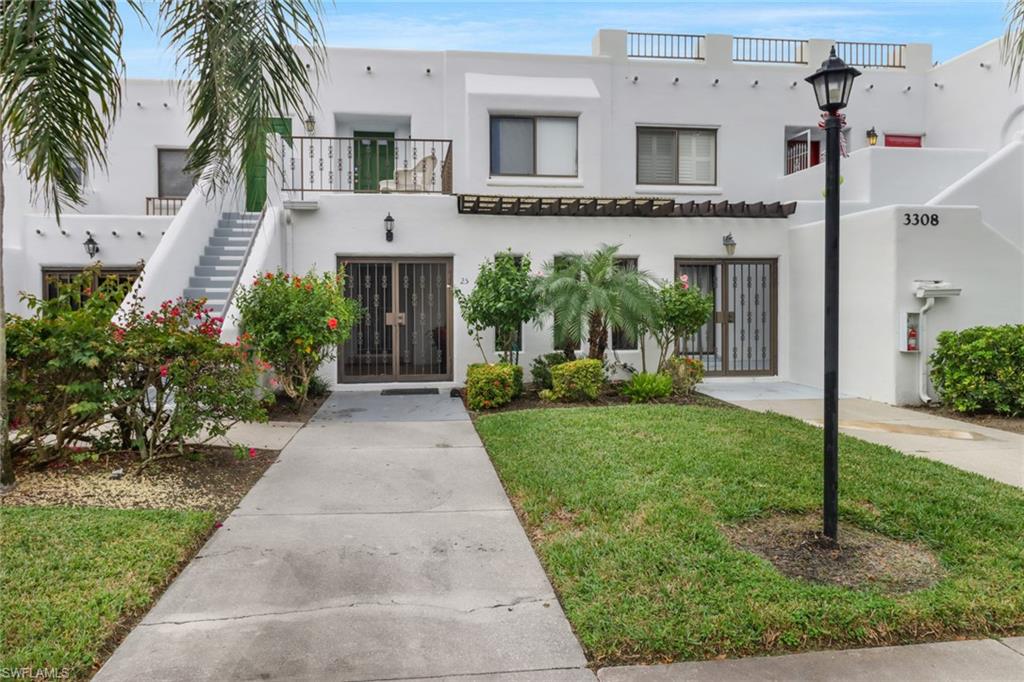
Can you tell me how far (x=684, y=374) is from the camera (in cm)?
1096

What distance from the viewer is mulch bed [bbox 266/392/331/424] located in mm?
9422

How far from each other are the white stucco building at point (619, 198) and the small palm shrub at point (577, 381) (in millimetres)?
2101

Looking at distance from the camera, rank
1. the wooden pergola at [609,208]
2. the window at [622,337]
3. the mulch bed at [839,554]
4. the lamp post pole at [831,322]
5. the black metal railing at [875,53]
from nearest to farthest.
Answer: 1. the mulch bed at [839,554]
2. the lamp post pole at [831,322]
3. the wooden pergola at [609,208]
4. the window at [622,337]
5. the black metal railing at [875,53]

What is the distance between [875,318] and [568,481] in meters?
7.35

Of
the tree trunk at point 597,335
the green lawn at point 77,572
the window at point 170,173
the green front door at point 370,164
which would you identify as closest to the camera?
the green lawn at point 77,572

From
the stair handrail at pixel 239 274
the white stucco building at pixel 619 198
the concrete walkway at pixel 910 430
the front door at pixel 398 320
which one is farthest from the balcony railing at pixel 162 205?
the concrete walkway at pixel 910 430

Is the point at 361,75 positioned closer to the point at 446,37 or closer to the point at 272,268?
the point at 446,37

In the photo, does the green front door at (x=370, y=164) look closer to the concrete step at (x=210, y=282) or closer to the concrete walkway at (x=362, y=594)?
the concrete step at (x=210, y=282)

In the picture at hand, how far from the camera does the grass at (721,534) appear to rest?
11.2 feet

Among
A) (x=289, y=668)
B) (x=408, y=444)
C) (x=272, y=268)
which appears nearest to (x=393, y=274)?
(x=272, y=268)

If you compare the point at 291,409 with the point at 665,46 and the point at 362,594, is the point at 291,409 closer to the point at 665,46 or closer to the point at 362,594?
the point at 362,594

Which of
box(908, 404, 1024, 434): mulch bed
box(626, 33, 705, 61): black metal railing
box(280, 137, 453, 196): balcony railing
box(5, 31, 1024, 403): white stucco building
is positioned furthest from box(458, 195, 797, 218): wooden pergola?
box(626, 33, 705, 61): black metal railing

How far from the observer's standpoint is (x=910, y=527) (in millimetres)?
4750

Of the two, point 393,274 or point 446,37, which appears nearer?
point 393,274
